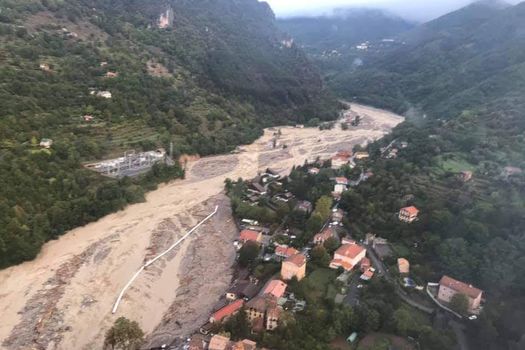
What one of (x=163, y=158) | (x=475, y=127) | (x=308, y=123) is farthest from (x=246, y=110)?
(x=475, y=127)

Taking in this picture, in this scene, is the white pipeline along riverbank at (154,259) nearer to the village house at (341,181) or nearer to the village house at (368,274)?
the village house at (341,181)

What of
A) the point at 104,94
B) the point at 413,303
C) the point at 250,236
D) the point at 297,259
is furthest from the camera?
the point at 104,94

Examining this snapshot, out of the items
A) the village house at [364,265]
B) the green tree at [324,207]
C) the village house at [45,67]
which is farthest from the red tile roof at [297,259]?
the village house at [45,67]

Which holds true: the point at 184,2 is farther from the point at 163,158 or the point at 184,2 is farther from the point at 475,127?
the point at 475,127

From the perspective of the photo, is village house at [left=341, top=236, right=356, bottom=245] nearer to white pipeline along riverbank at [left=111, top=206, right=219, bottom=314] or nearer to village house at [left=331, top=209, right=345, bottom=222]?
village house at [left=331, top=209, right=345, bottom=222]

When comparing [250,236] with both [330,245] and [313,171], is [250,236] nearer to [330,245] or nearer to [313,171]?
[330,245]

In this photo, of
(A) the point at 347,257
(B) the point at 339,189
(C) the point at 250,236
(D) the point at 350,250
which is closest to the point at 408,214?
(D) the point at 350,250
